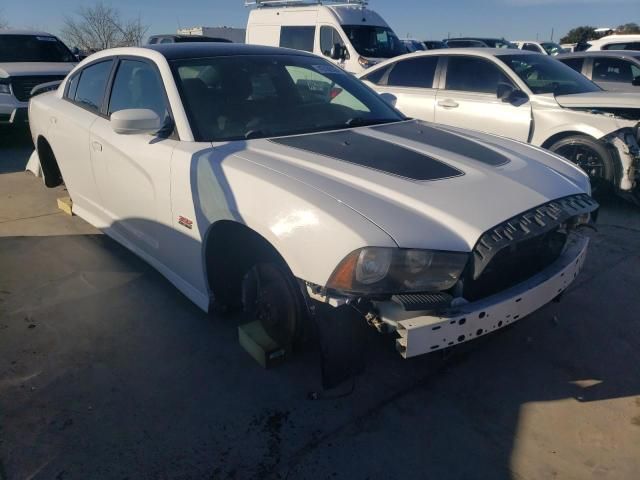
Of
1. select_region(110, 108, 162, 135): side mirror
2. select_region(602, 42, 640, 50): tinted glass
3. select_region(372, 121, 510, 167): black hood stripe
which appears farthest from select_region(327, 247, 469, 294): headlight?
select_region(602, 42, 640, 50): tinted glass

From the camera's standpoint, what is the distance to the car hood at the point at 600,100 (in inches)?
209

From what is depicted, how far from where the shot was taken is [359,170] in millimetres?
2441

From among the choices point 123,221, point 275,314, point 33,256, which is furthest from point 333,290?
point 33,256

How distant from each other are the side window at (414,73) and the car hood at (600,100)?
1618 mm

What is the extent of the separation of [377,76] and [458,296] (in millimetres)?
5536

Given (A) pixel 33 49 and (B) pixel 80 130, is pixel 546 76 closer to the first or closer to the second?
(B) pixel 80 130

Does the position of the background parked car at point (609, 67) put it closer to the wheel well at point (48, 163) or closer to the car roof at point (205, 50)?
the car roof at point (205, 50)

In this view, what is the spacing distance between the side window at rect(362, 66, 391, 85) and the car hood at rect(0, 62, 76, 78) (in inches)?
199

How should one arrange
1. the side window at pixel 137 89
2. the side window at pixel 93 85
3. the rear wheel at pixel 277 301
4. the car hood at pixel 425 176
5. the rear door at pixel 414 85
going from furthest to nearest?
the rear door at pixel 414 85
the side window at pixel 93 85
the side window at pixel 137 89
the rear wheel at pixel 277 301
the car hood at pixel 425 176

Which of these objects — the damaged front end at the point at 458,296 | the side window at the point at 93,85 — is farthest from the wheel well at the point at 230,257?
the side window at the point at 93,85

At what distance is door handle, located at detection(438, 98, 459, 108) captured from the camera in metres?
6.20

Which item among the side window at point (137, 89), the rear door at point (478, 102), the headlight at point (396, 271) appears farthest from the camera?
the rear door at point (478, 102)

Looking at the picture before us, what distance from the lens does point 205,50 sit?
11.0 feet

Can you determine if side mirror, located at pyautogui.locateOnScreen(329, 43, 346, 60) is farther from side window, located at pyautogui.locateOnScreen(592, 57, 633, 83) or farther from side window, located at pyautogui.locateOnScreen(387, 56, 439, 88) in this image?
side window, located at pyautogui.locateOnScreen(592, 57, 633, 83)
